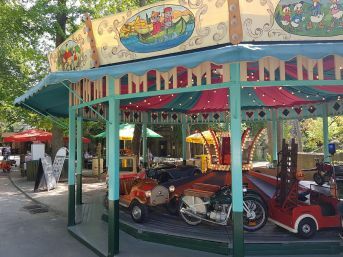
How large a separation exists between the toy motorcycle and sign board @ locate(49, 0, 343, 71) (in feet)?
8.78

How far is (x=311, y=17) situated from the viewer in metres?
4.87

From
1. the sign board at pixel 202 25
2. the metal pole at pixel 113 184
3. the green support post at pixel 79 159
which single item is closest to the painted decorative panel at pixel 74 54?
the sign board at pixel 202 25

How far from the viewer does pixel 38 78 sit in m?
19.7

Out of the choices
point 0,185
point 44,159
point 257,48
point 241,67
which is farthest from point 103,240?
point 0,185

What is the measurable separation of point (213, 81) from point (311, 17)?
12.0ft

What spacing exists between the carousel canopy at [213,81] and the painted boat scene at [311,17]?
0.42 metres

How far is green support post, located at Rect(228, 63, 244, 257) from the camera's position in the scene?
4797mm

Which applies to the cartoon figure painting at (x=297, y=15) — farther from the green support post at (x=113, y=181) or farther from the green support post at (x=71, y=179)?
the green support post at (x=71, y=179)

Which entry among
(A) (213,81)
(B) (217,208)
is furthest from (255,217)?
(A) (213,81)

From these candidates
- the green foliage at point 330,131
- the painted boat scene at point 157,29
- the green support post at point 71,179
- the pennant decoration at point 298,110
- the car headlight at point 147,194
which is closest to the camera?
the painted boat scene at point 157,29

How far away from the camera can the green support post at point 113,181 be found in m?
5.86

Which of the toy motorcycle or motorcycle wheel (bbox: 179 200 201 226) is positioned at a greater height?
the toy motorcycle

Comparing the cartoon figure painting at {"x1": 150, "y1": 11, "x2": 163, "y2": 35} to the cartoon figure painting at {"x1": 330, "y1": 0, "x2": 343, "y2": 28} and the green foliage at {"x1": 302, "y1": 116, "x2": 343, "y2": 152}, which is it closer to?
the cartoon figure painting at {"x1": 330, "y1": 0, "x2": 343, "y2": 28}

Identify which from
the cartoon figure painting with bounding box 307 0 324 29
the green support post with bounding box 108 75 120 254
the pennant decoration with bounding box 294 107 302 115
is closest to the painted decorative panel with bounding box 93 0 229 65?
the green support post with bounding box 108 75 120 254
